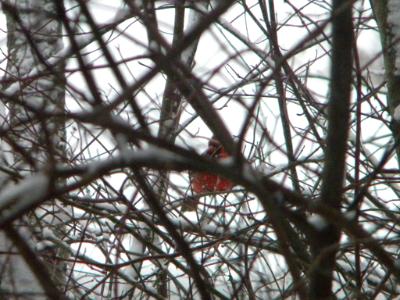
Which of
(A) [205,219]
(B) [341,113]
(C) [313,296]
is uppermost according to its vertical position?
(A) [205,219]

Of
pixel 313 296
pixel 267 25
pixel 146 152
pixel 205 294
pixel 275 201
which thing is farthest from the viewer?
pixel 267 25

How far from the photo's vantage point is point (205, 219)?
4090 mm

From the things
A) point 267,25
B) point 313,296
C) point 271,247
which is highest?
point 267,25

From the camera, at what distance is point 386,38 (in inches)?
131

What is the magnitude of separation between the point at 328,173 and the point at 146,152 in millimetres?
419

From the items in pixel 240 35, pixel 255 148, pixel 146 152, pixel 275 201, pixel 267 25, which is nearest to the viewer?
pixel 146 152

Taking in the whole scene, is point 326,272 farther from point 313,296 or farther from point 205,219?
point 205,219

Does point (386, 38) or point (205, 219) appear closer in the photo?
point (386, 38)

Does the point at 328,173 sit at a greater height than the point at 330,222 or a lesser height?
greater

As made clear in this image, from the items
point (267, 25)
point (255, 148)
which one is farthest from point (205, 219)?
point (267, 25)

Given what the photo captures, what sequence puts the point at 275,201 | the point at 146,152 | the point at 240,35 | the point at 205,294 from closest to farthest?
1. the point at 146,152
2. the point at 275,201
3. the point at 205,294
4. the point at 240,35

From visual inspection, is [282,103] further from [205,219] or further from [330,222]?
[330,222]

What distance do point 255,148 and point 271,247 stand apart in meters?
0.68

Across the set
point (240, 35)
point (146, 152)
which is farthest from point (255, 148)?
point (146, 152)
